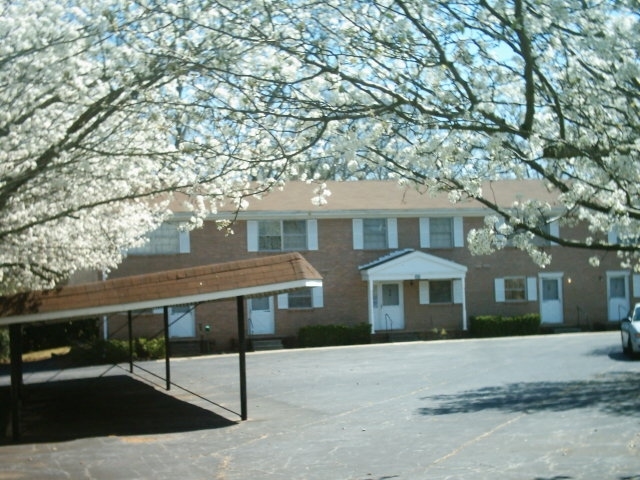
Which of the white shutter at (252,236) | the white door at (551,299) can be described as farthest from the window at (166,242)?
the white door at (551,299)

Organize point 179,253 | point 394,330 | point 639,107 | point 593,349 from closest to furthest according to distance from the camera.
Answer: point 639,107
point 593,349
point 179,253
point 394,330

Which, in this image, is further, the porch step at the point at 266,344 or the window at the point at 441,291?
the window at the point at 441,291

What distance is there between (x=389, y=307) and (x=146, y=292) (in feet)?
77.9

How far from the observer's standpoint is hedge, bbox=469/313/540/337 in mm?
37156

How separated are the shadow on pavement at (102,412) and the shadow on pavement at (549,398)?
163 inches

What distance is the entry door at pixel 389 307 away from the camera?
124ft

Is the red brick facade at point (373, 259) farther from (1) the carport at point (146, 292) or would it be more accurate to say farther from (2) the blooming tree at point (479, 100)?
(2) the blooming tree at point (479, 100)

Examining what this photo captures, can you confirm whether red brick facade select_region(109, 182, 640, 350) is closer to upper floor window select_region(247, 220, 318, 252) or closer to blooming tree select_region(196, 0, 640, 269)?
upper floor window select_region(247, 220, 318, 252)

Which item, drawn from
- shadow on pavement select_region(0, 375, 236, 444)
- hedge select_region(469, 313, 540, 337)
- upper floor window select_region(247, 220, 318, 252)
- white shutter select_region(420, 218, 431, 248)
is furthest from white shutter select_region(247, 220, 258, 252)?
shadow on pavement select_region(0, 375, 236, 444)

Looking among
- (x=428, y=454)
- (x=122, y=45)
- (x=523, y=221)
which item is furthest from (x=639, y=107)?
(x=122, y=45)

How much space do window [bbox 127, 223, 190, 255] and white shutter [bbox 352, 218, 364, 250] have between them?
21.7ft

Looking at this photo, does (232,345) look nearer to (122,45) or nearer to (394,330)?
(394,330)

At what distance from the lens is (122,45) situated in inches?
466

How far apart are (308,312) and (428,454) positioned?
80.0 feet
